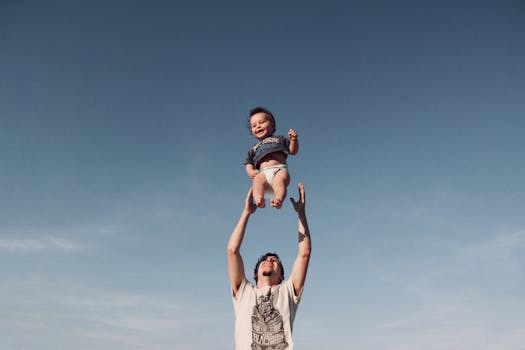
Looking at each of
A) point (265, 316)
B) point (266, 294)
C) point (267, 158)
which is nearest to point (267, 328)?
point (265, 316)

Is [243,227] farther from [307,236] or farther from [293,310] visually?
[293,310]

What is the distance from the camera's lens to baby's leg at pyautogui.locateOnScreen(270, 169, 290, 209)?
646 centimetres

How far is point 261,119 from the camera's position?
25.1 feet

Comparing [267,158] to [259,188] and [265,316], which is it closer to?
[259,188]

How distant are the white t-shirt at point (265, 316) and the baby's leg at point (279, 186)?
1238 mm

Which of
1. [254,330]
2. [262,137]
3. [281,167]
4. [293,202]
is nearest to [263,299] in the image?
[254,330]

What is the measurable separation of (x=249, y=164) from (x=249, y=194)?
834mm

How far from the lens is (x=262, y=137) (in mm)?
7637

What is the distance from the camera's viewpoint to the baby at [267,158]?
6828 millimetres

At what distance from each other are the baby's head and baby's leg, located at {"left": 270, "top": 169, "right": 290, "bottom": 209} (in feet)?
2.97

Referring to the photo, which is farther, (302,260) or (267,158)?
(267,158)

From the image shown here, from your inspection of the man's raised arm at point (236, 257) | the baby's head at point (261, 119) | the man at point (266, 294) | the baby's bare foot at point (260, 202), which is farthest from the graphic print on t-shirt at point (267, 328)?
the baby's head at point (261, 119)

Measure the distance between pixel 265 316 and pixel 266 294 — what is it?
1.11 ft

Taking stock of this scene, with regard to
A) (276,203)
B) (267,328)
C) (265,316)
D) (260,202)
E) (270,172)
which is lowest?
(267,328)
